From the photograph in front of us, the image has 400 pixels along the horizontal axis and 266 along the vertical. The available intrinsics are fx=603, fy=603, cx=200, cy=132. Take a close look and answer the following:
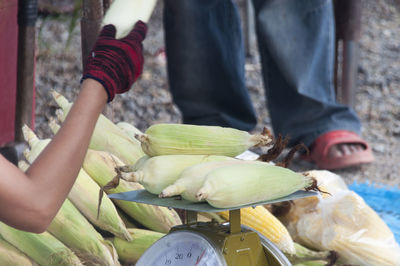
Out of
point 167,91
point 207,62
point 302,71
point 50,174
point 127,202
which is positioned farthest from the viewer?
point 167,91

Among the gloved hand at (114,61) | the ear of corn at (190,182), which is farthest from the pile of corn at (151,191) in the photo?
the gloved hand at (114,61)

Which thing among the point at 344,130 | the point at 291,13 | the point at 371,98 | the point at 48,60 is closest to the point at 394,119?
the point at 371,98

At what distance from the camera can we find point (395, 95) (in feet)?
13.9

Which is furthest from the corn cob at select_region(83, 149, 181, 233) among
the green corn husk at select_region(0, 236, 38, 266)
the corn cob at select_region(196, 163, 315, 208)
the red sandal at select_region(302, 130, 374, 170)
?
the red sandal at select_region(302, 130, 374, 170)

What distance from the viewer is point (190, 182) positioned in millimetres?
982

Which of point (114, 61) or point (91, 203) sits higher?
point (114, 61)

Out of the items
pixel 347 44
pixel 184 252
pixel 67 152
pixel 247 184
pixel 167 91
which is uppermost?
pixel 67 152

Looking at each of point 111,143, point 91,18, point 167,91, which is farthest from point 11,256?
point 167,91

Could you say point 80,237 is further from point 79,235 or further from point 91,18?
point 91,18

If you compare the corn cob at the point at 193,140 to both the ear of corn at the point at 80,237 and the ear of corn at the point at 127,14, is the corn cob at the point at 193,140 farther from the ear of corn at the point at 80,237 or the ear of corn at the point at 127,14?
the ear of corn at the point at 80,237

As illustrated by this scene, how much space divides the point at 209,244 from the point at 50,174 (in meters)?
0.28

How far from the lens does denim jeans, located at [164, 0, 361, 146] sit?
270 centimetres

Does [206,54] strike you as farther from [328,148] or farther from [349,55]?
[349,55]

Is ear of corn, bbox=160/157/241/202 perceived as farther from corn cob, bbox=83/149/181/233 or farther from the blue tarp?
the blue tarp
